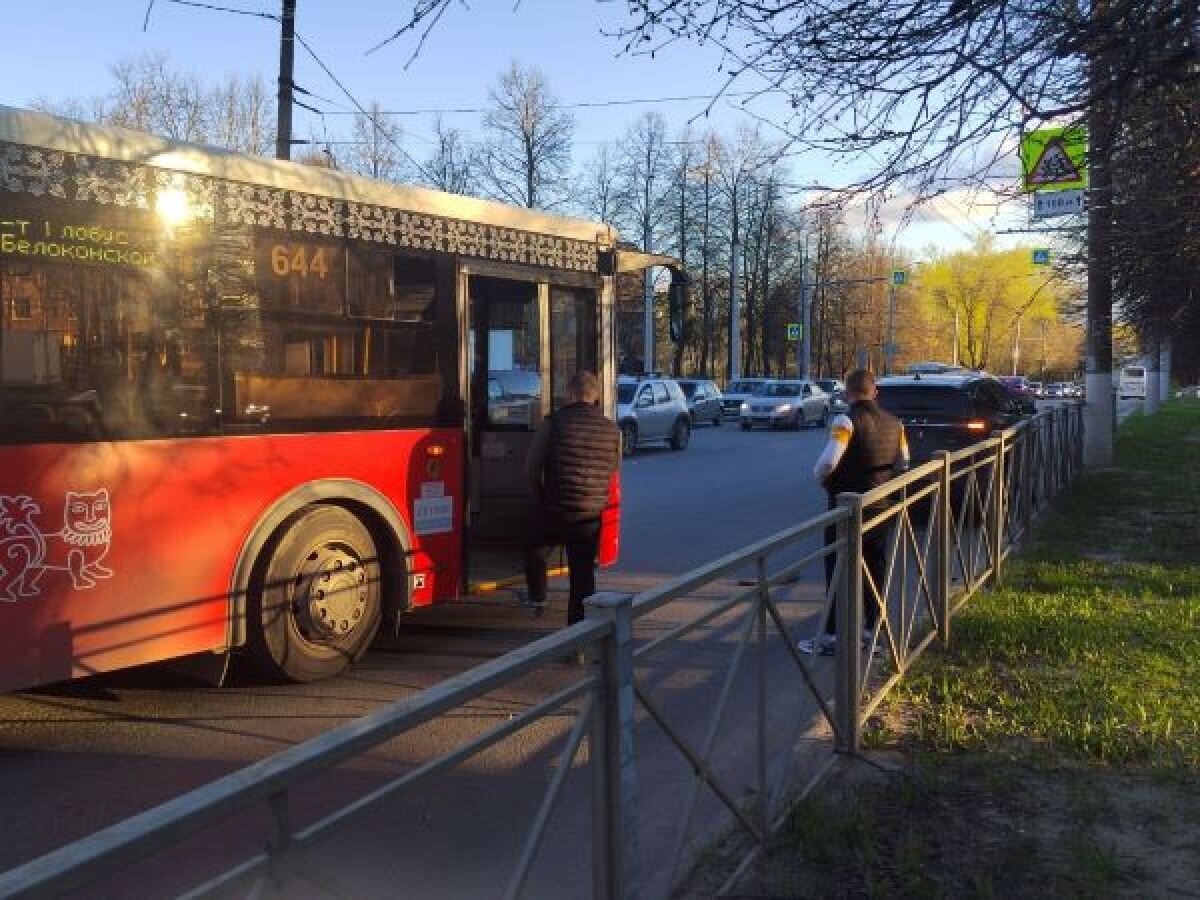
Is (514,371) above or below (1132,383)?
below

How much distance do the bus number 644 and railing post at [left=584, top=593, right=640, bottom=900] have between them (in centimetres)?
388

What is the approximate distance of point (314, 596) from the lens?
6.16 m

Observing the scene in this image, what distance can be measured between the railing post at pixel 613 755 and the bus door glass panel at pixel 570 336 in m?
5.48

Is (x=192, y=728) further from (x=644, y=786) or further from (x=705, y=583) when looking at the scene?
(x=705, y=583)

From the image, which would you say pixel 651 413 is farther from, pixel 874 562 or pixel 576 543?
pixel 874 562

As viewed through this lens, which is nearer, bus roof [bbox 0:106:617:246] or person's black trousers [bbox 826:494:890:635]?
bus roof [bbox 0:106:617:246]

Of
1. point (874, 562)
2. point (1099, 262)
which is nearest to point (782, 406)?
point (1099, 262)

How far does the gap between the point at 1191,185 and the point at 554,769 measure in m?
7.97

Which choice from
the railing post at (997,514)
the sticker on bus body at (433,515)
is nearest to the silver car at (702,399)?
the railing post at (997,514)

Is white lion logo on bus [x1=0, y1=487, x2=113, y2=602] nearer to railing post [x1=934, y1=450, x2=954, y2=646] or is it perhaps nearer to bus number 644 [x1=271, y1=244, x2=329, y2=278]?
bus number 644 [x1=271, y1=244, x2=329, y2=278]

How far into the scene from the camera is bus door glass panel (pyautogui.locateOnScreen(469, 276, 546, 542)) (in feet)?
26.7

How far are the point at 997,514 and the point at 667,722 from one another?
6288 millimetres

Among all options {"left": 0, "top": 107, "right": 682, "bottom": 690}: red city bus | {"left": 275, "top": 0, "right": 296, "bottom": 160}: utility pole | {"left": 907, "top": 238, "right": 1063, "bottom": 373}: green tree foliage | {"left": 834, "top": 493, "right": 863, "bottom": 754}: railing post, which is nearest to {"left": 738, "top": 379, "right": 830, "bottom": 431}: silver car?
{"left": 907, "top": 238, "right": 1063, "bottom": 373}: green tree foliage

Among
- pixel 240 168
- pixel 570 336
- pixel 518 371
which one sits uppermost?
pixel 240 168
